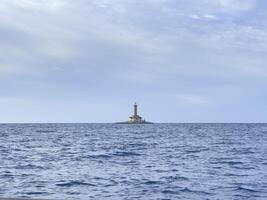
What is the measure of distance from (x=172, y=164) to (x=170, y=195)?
14861 millimetres

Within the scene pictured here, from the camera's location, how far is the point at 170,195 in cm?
2412

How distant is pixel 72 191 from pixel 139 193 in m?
3.12

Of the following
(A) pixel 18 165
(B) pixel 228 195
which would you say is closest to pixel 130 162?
(A) pixel 18 165

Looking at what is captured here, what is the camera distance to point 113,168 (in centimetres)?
3616

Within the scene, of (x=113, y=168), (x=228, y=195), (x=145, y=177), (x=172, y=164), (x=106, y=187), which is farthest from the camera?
(x=172, y=164)

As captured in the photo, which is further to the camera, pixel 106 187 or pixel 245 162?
pixel 245 162

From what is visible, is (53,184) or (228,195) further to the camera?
(53,184)

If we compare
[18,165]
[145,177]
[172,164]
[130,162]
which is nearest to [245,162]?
[172,164]

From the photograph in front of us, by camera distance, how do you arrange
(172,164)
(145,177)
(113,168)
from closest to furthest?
(145,177) < (113,168) < (172,164)

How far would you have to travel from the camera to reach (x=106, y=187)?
86.5 feet

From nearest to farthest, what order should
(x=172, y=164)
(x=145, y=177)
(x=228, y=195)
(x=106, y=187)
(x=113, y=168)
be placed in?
(x=228, y=195)
(x=106, y=187)
(x=145, y=177)
(x=113, y=168)
(x=172, y=164)

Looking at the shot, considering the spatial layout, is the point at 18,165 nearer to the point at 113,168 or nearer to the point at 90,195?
the point at 113,168

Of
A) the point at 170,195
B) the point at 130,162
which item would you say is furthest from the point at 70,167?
the point at 170,195

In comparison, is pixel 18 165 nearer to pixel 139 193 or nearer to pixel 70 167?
pixel 70 167
